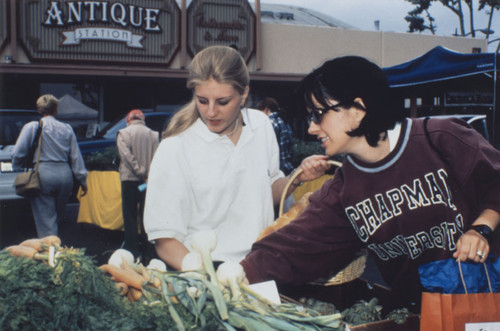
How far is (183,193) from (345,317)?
0.79 metres

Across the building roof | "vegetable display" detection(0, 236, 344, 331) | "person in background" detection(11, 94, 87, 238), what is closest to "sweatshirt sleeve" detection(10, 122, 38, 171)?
"person in background" detection(11, 94, 87, 238)

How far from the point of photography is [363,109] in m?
1.85

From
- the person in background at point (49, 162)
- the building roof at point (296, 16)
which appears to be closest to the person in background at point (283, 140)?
the person in background at point (49, 162)

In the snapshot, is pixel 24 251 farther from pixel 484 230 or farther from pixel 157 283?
pixel 484 230

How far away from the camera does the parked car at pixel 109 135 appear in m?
8.96

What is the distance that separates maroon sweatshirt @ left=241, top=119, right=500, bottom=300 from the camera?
1.76 meters

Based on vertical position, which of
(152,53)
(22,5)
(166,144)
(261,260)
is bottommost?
(261,260)

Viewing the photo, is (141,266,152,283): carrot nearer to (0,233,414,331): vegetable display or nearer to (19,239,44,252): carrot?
(0,233,414,331): vegetable display

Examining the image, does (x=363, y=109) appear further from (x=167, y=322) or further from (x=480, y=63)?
(x=480, y=63)

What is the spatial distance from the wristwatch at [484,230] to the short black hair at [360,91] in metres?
0.44

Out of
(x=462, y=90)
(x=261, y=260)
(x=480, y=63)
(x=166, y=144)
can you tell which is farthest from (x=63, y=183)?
(x=462, y=90)

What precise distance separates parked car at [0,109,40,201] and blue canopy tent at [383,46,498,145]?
5.51m

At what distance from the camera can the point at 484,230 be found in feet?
5.51

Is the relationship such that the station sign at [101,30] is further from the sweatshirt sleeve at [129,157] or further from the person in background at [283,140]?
the person in background at [283,140]
